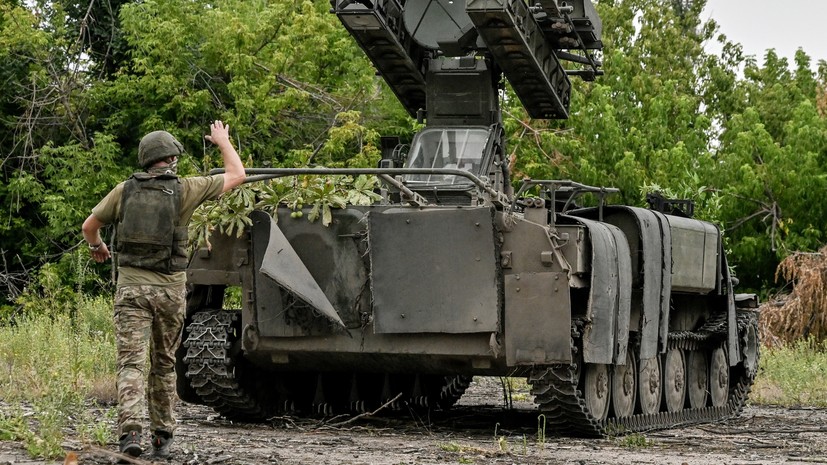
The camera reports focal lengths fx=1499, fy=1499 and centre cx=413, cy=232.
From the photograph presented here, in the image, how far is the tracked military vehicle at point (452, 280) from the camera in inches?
418

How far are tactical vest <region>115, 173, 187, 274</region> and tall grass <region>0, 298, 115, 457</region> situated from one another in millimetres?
914

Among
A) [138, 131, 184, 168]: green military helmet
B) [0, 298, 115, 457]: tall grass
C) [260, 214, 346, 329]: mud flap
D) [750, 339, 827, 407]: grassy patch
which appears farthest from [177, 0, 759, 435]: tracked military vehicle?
[750, 339, 827, 407]: grassy patch

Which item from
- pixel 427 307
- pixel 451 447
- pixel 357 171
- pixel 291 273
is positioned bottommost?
pixel 451 447

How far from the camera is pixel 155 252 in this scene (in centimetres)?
827

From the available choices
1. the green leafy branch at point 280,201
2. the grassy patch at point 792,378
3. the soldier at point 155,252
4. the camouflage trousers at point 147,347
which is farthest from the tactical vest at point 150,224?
the grassy patch at point 792,378

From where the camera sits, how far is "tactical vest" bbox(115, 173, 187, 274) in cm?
824

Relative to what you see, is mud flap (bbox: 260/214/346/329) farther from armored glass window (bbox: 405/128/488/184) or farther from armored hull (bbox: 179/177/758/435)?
armored glass window (bbox: 405/128/488/184)

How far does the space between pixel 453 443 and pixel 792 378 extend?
8.61 meters

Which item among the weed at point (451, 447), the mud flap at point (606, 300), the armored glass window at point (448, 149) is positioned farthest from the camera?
the armored glass window at point (448, 149)

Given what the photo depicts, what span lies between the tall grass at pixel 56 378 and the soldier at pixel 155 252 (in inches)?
18.4

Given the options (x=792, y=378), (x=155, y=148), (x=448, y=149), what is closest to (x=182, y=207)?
(x=155, y=148)

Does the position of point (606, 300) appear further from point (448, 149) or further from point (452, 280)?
point (448, 149)

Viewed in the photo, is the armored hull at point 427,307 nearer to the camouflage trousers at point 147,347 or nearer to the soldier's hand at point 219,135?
the camouflage trousers at point 147,347

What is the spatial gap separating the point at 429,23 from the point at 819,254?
11565 millimetres
